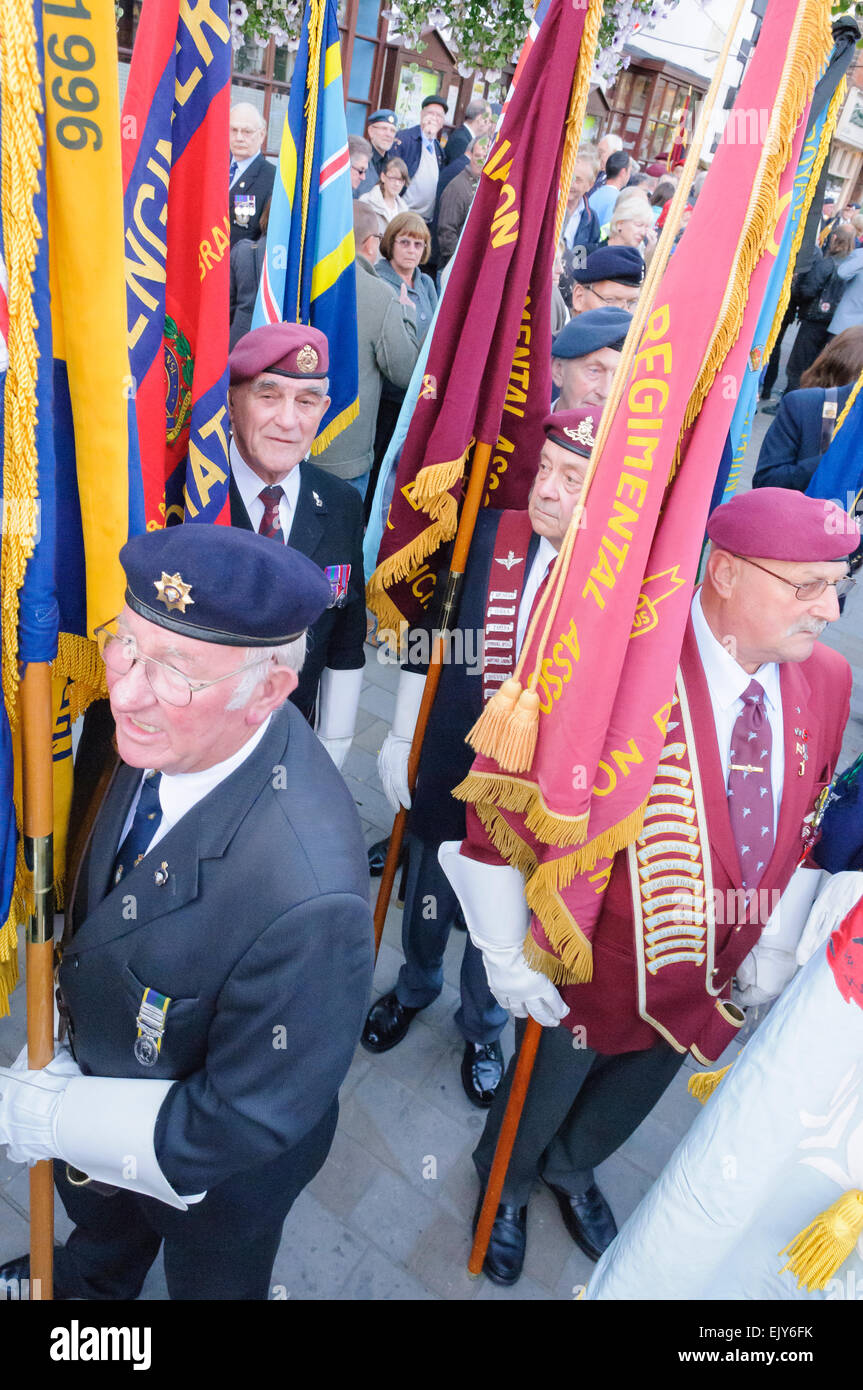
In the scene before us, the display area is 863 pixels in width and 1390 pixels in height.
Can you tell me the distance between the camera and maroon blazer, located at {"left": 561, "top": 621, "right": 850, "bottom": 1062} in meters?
2.00

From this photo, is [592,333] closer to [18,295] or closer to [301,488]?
[301,488]

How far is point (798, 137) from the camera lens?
1734mm

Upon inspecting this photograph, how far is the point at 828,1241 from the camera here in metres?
1.46

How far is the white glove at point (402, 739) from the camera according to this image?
2.91 m

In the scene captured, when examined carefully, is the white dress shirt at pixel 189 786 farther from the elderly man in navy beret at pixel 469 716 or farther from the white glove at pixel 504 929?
the elderly man in navy beret at pixel 469 716

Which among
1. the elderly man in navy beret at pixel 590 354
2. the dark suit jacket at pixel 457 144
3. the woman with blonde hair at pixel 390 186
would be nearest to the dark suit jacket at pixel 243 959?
the elderly man in navy beret at pixel 590 354

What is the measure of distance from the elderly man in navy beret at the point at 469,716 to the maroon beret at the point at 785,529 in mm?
390

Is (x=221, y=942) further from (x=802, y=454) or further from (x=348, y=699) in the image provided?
(x=802, y=454)

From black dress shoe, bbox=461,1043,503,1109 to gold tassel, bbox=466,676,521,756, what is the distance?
1.57 metres

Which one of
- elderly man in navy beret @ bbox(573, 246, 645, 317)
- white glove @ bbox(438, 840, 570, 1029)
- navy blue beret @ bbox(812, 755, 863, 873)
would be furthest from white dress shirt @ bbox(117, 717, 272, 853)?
elderly man in navy beret @ bbox(573, 246, 645, 317)

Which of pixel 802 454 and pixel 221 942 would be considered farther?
pixel 802 454

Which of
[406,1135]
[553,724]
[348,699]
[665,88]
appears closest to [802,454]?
[348,699]
